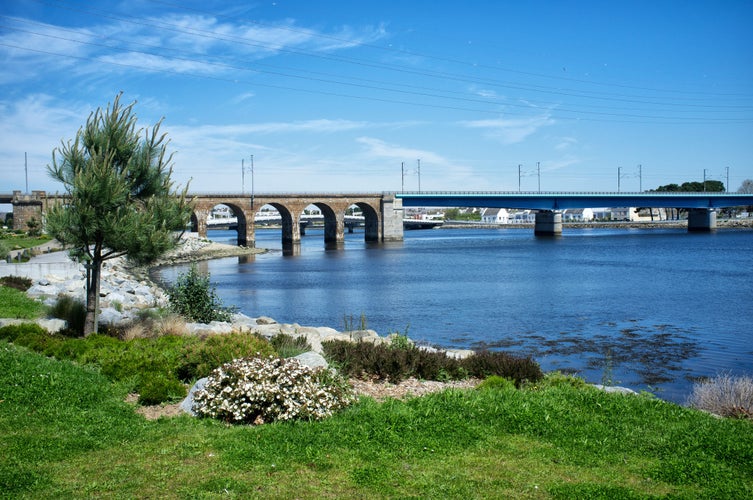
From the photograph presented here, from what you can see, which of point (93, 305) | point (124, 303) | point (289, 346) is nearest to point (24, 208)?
point (124, 303)

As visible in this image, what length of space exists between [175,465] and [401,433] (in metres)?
2.82

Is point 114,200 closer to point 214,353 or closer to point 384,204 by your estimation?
point 214,353

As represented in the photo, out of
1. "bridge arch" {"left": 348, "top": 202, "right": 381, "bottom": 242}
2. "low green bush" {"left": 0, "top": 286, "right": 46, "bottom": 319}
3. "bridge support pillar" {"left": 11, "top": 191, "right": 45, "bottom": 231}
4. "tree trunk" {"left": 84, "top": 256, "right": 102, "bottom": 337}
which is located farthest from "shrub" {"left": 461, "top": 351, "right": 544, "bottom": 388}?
"bridge arch" {"left": 348, "top": 202, "right": 381, "bottom": 242}

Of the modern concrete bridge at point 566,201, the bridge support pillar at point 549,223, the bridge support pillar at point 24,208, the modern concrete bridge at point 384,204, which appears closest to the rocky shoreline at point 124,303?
the bridge support pillar at point 24,208

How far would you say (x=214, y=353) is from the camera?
12.2 metres

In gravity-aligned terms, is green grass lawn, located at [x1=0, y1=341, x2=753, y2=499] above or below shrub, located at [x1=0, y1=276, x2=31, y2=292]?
below

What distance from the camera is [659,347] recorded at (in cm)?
2325

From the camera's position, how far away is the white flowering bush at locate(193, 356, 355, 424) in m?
9.35

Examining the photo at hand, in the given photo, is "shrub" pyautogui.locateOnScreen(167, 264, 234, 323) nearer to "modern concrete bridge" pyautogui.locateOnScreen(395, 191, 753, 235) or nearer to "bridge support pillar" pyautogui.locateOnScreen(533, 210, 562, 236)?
"modern concrete bridge" pyautogui.locateOnScreen(395, 191, 753, 235)

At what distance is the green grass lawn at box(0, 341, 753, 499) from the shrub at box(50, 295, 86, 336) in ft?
23.7

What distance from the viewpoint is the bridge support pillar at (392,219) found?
103m

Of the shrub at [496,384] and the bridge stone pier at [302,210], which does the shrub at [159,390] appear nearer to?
the shrub at [496,384]

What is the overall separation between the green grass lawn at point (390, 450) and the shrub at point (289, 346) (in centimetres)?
334

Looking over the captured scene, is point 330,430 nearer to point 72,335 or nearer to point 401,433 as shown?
point 401,433
